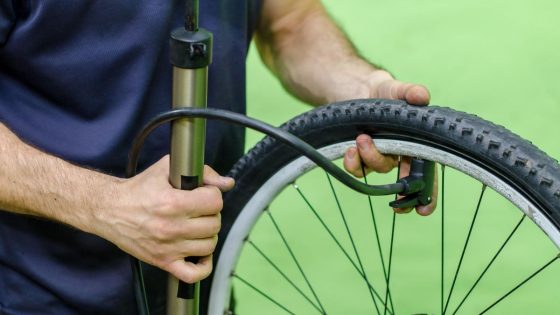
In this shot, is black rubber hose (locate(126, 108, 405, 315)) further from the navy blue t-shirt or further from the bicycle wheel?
the bicycle wheel

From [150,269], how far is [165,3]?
0.30 m

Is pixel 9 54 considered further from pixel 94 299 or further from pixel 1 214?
pixel 94 299

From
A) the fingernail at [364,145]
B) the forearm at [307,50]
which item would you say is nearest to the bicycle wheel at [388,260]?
the forearm at [307,50]

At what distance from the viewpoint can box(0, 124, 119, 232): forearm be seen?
1049 mm

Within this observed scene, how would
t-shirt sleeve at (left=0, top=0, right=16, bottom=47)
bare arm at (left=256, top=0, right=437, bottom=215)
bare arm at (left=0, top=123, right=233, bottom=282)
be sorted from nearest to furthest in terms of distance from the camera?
bare arm at (left=0, top=123, right=233, bottom=282), t-shirt sleeve at (left=0, top=0, right=16, bottom=47), bare arm at (left=256, top=0, right=437, bottom=215)

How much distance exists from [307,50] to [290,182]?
0.27 m

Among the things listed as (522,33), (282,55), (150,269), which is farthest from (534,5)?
(150,269)

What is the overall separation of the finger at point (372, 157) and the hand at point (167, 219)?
0.13 metres

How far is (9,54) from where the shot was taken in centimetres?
112

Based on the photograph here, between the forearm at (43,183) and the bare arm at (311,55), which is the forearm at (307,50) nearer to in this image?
the bare arm at (311,55)

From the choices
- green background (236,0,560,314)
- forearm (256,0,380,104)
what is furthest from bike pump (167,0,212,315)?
green background (236,0,560,314)

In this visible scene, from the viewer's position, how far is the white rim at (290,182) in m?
0.91

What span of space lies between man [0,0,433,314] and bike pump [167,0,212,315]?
2 cm

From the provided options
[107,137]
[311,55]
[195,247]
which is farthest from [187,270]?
[311,55]
